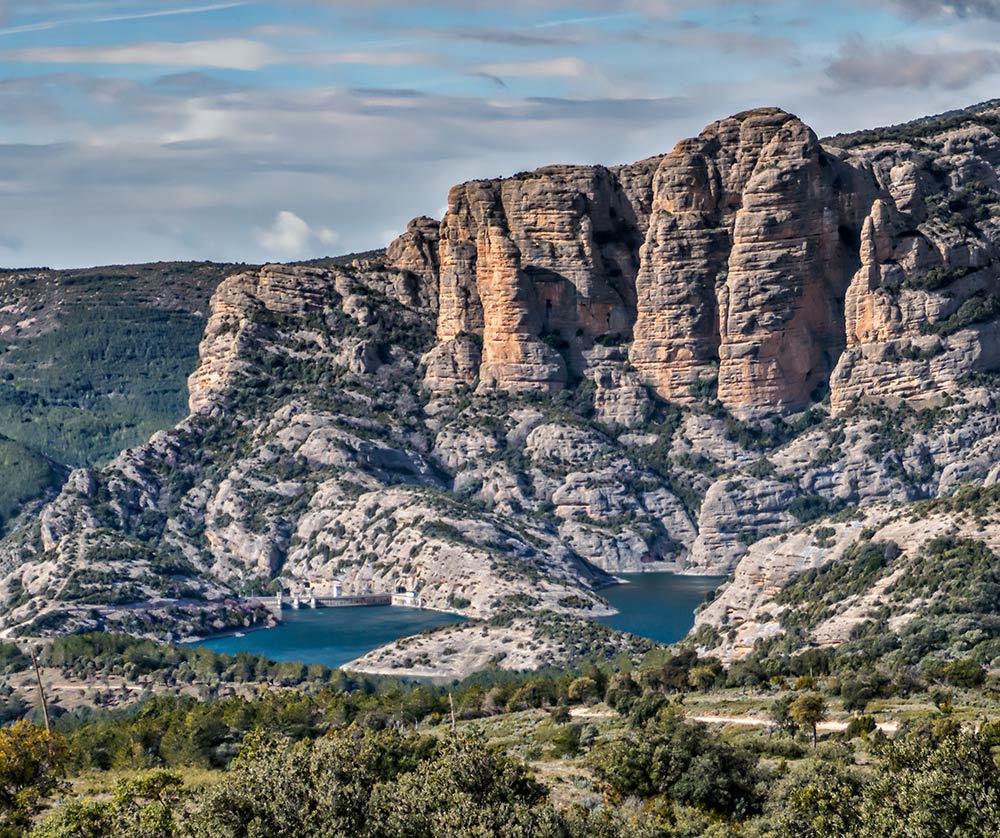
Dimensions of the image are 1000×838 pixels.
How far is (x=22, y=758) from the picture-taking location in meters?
98.9

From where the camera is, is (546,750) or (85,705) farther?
(85,705)

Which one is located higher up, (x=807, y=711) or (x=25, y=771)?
(x=25, y=771)

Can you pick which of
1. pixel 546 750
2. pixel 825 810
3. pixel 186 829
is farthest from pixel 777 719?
pixel 186 829

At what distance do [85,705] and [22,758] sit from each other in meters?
90.2

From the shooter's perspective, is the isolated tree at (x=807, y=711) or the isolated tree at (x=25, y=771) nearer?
the isolated tree at (x=25, y=771)

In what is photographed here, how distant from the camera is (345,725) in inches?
5094

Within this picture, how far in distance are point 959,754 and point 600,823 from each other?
1308 cm

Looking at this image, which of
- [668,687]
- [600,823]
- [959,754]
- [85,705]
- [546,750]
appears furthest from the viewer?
[85,705]

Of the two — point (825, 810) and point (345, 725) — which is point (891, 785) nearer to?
point (825, 810)

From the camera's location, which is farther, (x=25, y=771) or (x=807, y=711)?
(x=807, y=711)

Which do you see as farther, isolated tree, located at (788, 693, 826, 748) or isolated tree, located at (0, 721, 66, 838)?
isolated tree, located at (788, 693, 826, 748)

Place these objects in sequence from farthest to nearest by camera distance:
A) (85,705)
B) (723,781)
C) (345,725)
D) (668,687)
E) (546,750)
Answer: (85,705)
(668,687)
(345,725)
(546,750)
(723,781)

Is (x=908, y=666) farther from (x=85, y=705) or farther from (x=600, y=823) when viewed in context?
(x=85, y=705)

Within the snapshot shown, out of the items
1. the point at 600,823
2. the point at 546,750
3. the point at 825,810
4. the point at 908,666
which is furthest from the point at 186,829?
the point at 908,666
